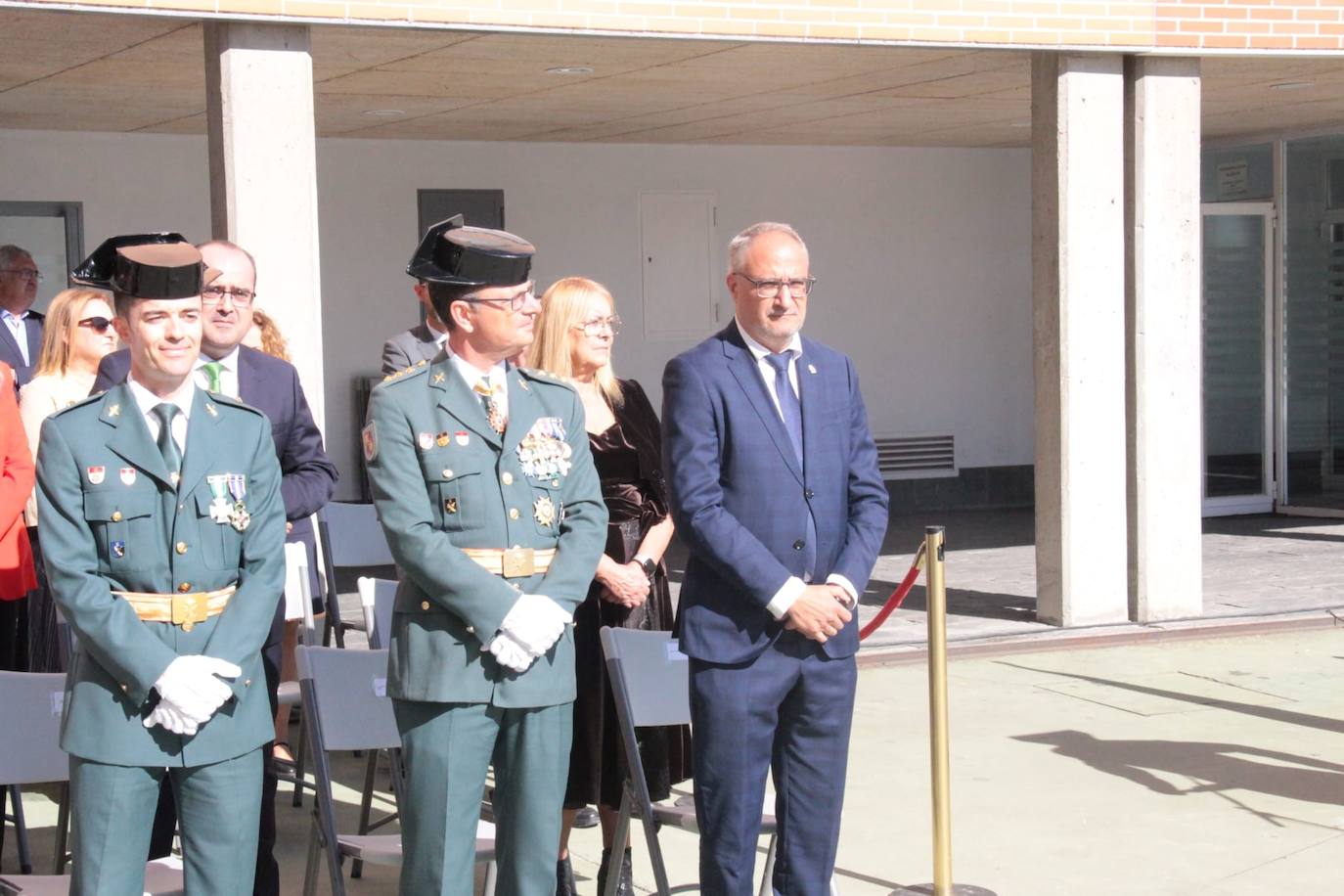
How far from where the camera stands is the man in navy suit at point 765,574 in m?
3.65

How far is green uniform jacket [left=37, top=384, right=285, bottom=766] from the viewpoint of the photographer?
3086 mm

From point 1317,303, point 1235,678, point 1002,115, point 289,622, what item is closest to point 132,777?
point 289,622

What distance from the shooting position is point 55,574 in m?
3.10

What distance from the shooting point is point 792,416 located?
3771mm

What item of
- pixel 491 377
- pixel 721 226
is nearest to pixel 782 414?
pixel 491 377

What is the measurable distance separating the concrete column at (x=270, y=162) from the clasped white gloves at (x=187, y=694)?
3.70 meters

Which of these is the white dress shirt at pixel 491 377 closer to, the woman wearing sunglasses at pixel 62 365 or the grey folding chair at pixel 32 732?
the grey folding chair at pixel 32 732

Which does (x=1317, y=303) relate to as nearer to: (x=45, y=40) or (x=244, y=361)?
(x=45, y=40)

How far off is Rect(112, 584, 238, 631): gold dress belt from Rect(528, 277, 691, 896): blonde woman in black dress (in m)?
1.45

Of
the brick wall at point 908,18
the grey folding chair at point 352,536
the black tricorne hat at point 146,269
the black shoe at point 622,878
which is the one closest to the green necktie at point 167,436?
the black tricorne hat at point 146,269

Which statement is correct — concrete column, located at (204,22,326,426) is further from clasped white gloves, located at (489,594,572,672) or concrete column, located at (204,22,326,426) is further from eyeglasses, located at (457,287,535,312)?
clasped white gloves, located at (489,594,572,672)

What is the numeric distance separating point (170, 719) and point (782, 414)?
4.74 ft

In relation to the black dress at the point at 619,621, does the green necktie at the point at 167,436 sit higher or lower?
higher

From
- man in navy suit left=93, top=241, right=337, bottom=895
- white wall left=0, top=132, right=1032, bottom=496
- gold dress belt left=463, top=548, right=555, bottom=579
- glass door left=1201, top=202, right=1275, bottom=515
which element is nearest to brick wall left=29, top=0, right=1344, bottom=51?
man in navy suit left=93, top=241, right=337, bottom=895
